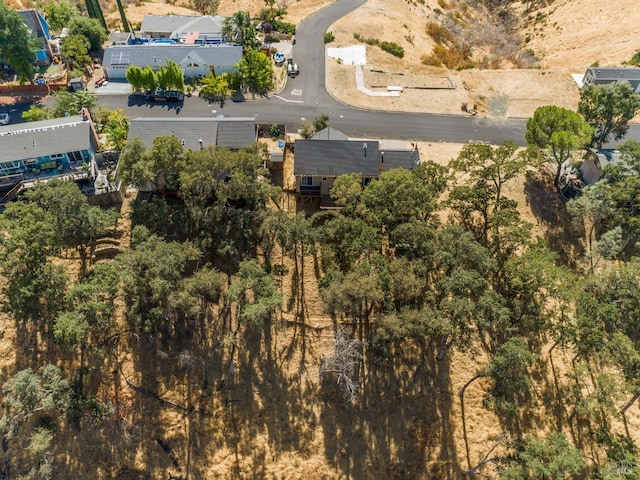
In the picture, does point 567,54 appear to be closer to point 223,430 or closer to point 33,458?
point 223,430

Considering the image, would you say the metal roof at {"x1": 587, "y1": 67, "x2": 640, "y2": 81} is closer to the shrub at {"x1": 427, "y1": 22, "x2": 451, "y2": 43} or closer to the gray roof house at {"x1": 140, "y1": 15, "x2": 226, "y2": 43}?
the shrub at {"x1": 427, "y1": 22, "x2": 451, "y2": 43}

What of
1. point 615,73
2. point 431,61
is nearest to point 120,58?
point 431,61

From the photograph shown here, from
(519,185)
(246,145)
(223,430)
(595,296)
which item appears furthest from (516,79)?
(223,430)

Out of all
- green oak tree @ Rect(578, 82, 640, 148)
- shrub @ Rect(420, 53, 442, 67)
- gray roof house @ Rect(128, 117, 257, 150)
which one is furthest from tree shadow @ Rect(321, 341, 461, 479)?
shrub @ Rect(420, 53, 442, 67)

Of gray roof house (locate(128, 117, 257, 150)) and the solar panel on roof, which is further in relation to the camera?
the solar panel on roof

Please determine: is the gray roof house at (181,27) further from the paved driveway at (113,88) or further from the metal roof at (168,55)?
the paved driveway at (113,88)

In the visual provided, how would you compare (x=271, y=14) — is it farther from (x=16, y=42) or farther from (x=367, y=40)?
(x=16, y=42)
